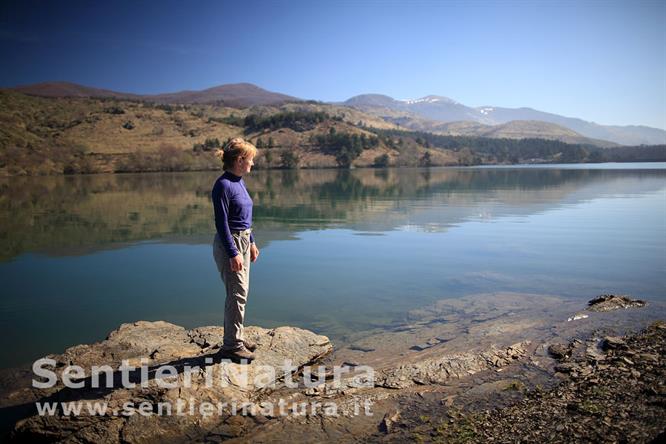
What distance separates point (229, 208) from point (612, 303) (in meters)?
7.94

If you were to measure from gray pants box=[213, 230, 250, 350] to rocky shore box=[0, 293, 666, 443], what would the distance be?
14.4 inches

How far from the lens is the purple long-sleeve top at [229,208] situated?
5195mm

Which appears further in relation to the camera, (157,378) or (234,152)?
(234,152)

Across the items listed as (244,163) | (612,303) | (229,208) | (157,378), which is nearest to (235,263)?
(229,208)

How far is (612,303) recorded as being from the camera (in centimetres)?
867

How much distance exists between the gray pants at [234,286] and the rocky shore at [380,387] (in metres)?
0.37

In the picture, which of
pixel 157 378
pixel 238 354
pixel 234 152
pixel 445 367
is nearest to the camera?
pixel 157 378

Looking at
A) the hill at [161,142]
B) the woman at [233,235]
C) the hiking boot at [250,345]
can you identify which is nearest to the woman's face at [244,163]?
the woman at [233,235]

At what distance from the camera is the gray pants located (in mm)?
5422

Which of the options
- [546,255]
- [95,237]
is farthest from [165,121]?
[546,255]

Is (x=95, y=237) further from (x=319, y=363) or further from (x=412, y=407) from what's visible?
(x=412, y=407)

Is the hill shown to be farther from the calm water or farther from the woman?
the woman

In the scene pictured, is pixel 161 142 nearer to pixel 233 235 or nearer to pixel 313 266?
pixel 313 266

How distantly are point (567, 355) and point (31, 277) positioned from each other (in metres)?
13.6
